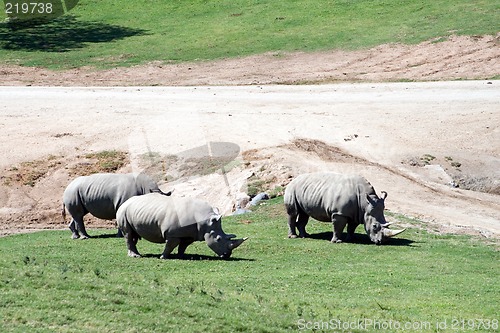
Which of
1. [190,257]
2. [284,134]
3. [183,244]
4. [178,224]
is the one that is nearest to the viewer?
[178,224]

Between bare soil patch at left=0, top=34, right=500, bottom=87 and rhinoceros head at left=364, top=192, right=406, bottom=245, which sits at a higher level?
rhinoceros head at left=364, top=192, right=406, bottom=245

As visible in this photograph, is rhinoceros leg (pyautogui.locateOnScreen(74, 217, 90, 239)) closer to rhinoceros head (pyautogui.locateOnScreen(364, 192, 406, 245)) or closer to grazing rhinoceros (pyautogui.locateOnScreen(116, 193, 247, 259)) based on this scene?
grazing rhinoceros (pyautogui.locateOnScreen(116, 193, 247, 259))

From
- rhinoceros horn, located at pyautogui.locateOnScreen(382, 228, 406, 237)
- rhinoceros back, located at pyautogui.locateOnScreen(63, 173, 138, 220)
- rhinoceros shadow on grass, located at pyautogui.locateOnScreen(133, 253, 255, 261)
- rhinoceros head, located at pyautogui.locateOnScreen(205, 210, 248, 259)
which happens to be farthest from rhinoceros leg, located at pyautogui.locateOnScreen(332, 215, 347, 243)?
rhinoceros back, located at pyautogui.locateOnScreen(63, 173, 138, 220)

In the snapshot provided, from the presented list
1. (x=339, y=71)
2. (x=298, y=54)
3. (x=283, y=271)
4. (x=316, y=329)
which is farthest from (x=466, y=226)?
(x=298, y=54)

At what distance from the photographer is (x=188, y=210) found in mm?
20359

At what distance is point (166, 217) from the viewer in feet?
66.7

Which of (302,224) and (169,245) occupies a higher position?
(169,245)

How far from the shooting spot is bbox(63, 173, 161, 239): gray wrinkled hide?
24828mm

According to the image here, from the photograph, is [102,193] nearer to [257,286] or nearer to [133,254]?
[133,254]

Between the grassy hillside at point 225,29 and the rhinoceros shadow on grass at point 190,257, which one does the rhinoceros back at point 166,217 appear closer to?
the rhinoceros shadow on grass at point 190,257

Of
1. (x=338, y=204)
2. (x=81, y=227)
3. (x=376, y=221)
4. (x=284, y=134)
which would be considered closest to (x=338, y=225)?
(x=338, y=204)

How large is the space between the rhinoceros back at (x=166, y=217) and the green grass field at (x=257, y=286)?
0.62 meters

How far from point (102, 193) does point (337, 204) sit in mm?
6128

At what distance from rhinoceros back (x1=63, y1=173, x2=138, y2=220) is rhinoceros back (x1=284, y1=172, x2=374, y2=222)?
160 inches
